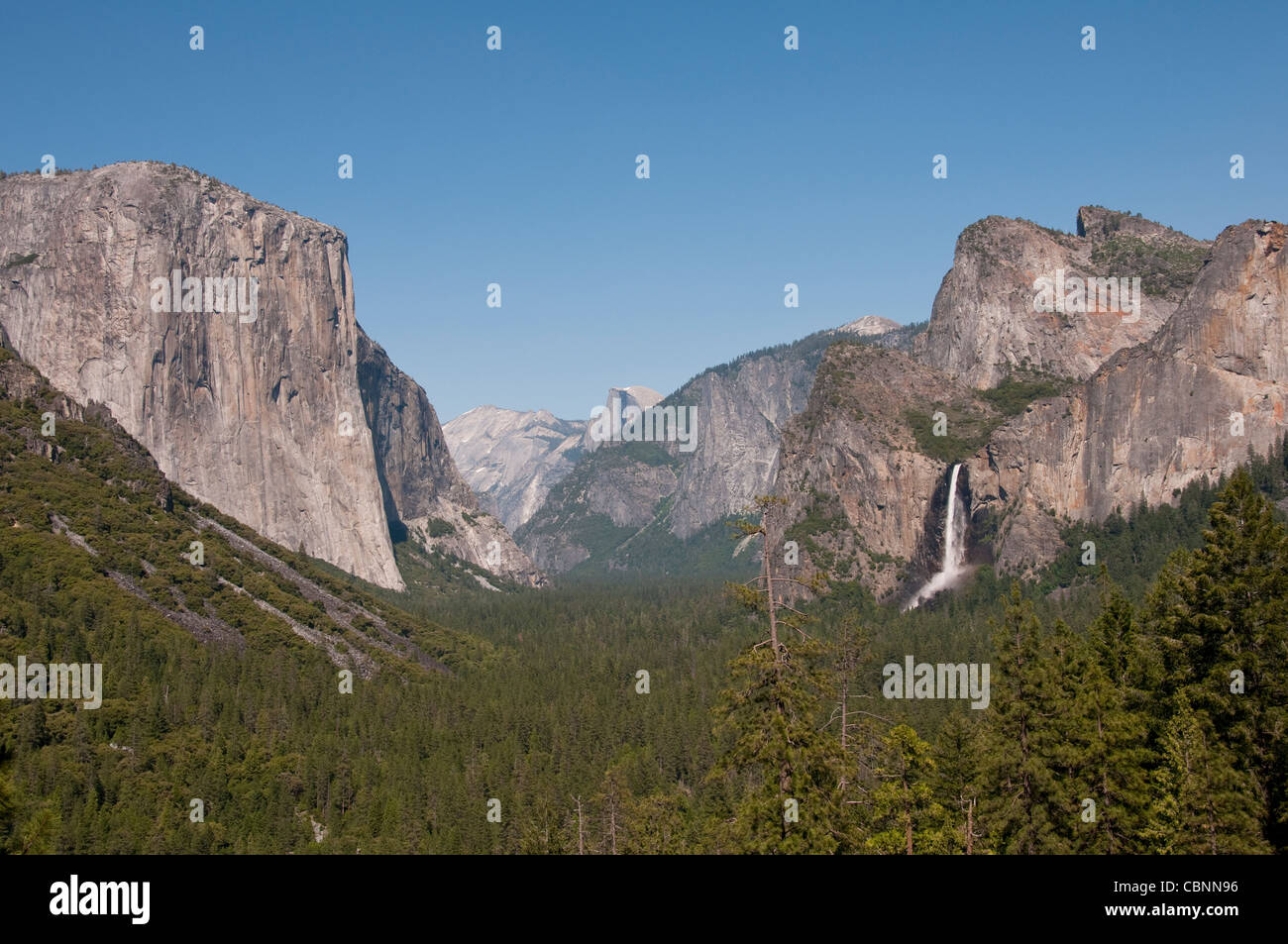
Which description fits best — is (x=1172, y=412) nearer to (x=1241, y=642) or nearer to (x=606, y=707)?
(x=606, y=707)

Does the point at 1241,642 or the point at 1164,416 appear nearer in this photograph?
the point at 1241,642

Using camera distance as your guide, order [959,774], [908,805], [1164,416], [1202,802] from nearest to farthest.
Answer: [1202,802]
[908,805]
[959,774]
[1164,416]

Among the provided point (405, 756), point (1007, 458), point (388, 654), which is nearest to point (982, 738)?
point (405, 756)

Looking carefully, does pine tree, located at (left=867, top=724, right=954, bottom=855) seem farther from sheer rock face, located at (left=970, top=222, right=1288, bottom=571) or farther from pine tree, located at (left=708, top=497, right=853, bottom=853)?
sheer rock face, located at (left=970, top=222, right=1288, bottom=571)

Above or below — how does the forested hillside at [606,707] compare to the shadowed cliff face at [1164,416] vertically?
below

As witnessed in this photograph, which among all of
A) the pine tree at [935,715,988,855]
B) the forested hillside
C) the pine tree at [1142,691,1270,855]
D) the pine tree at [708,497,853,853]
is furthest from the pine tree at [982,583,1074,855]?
the pine tree at [708,497,853,853]

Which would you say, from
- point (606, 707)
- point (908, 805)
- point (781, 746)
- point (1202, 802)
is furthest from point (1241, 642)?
point (606, 707)

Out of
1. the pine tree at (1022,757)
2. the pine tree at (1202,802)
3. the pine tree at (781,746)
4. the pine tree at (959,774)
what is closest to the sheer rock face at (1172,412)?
the pine tree at (959,774)

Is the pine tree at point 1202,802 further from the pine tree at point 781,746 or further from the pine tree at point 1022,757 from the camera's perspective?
the pine tree at point 781,746
